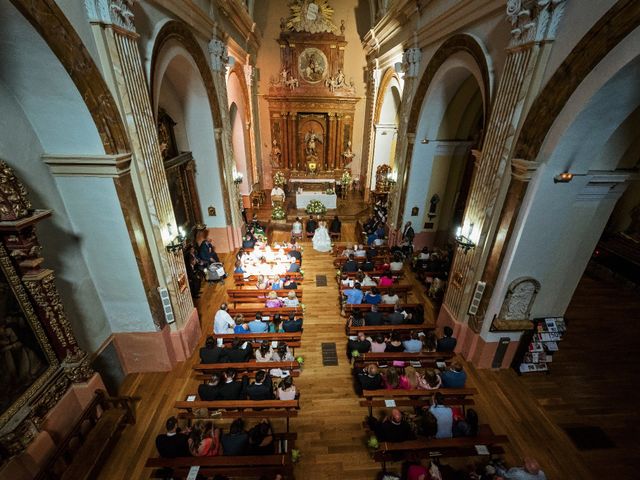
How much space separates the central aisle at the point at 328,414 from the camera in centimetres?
461

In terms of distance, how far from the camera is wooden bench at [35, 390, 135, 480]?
4148mm

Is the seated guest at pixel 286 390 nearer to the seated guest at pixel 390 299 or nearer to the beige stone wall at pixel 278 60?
the seated guest at pixel 390 299

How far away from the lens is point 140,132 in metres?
4.79

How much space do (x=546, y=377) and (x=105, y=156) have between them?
8.79m

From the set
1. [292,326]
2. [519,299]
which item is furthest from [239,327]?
[519,299]

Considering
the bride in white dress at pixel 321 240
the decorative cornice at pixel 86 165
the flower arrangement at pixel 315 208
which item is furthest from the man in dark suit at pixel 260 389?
the flower arrangement at pixel 315 208

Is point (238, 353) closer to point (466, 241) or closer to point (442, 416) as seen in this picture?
point (442, 416)

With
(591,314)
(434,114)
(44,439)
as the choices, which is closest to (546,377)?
(591,314)

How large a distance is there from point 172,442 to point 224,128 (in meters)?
8.27

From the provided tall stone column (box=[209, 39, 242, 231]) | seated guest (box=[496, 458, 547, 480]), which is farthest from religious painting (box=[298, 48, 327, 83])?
seated guest (box=[496, 458, 547, 480])

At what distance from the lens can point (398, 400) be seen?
524 centimetres

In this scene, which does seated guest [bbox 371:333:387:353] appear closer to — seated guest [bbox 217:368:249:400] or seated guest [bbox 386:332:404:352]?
seated guest [bbox 386:332:404:352]

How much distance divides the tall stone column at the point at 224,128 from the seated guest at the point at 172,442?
23.2ft

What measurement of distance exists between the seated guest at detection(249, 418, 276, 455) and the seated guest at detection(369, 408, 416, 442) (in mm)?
1645
